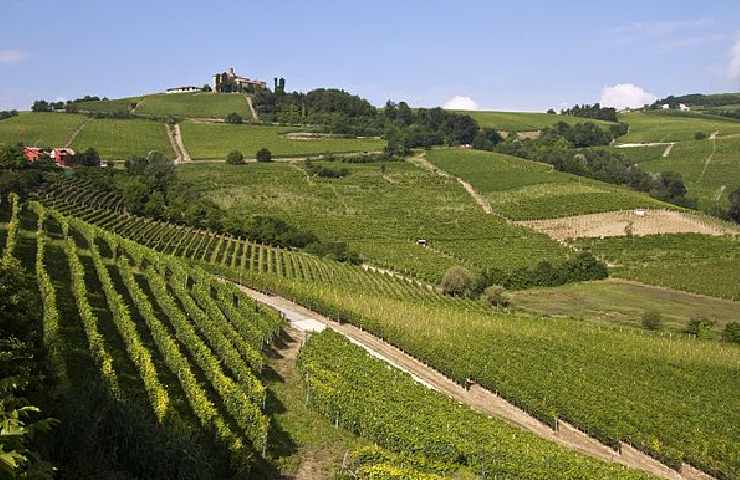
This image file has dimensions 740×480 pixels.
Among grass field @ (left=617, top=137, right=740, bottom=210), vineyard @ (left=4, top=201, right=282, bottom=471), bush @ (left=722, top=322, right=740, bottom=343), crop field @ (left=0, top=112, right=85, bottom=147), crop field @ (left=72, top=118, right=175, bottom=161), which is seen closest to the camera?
vineyard @ (left=4, top=201, right=282, bottom=471)

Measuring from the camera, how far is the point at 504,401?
37406 millimetres

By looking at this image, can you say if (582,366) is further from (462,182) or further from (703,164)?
(703,164)

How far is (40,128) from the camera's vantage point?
529 feet

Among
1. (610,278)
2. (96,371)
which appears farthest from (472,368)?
(610,278)

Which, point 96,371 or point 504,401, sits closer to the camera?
point 96,371

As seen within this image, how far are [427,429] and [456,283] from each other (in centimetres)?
4872

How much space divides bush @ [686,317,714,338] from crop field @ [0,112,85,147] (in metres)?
142

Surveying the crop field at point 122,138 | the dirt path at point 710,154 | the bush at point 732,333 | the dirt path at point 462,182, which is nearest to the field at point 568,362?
the bush at point 732,333

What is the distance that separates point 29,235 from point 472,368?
39.1 meters

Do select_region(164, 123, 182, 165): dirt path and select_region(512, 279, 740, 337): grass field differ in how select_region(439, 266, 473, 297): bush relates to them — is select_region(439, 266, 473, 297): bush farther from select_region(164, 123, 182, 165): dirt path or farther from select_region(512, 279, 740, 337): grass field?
select_region(164, 123, 182, 165): dirt path

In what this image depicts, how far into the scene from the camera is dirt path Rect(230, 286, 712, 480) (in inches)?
1210

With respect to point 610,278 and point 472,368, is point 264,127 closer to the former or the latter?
point 610,278

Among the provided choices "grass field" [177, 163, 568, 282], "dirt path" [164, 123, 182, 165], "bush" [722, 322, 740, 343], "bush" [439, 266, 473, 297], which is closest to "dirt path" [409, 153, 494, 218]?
"grass field" [177, 163, 568, 282]

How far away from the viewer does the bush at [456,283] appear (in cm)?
7512
